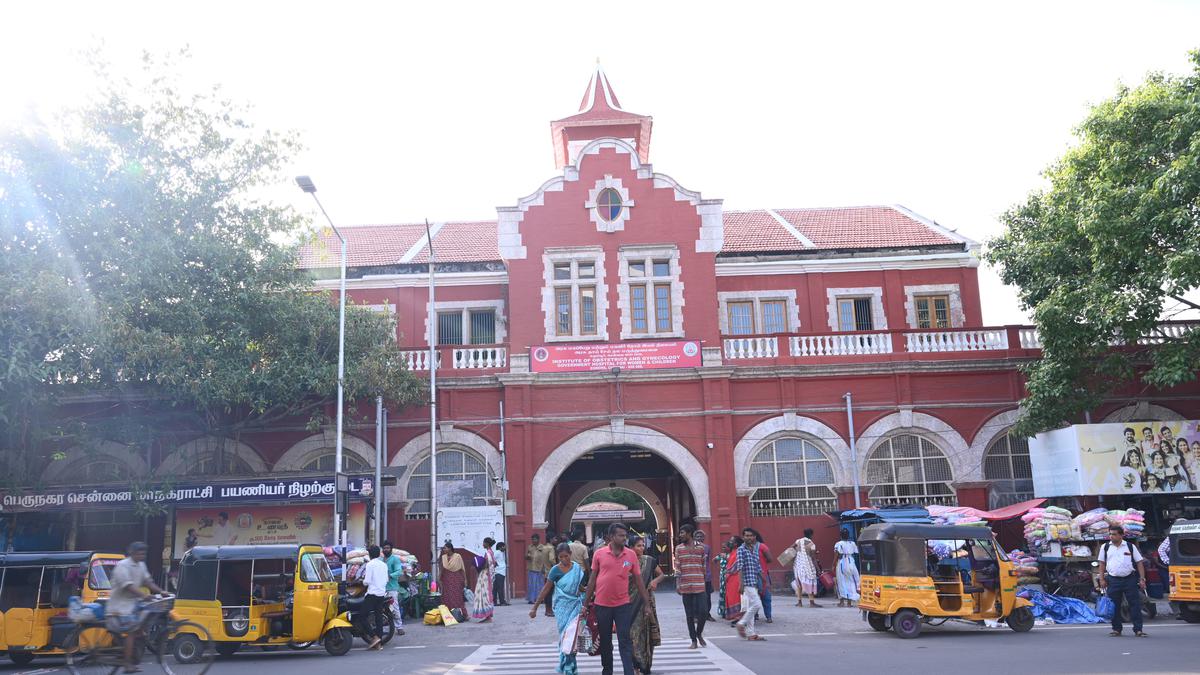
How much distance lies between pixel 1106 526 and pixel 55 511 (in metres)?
21.6

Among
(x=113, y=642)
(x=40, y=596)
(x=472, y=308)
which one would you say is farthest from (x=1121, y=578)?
(x=472, y=308)

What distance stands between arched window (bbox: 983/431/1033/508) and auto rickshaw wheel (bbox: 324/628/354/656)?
1659 centimetres

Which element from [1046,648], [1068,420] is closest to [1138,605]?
[1046,648]

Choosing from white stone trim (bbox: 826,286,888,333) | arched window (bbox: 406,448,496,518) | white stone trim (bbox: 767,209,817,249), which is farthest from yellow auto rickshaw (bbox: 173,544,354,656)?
white stone trim (bbox: 767,209,817,249)

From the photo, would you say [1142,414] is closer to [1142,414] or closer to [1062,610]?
[1142,414]

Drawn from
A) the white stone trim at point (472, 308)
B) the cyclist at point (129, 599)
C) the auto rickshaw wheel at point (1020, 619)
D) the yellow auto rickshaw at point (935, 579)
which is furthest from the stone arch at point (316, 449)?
the auto rickshaw wheel at point (1020, 619)

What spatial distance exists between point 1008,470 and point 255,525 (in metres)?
18.0

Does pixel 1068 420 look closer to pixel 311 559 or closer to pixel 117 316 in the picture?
pixel 311 559

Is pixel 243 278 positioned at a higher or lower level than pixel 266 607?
higher

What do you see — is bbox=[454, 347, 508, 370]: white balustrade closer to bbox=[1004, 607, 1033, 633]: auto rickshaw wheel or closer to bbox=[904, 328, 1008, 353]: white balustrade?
bbox=[904, 328, 1008, 353]: white balustrade

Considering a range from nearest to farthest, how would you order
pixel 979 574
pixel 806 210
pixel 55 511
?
pixel 979 574, pixel 55 511, pixel 806 210

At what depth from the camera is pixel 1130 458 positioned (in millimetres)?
21672

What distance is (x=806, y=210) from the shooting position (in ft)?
108

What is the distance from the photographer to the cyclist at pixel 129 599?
36.9ft
